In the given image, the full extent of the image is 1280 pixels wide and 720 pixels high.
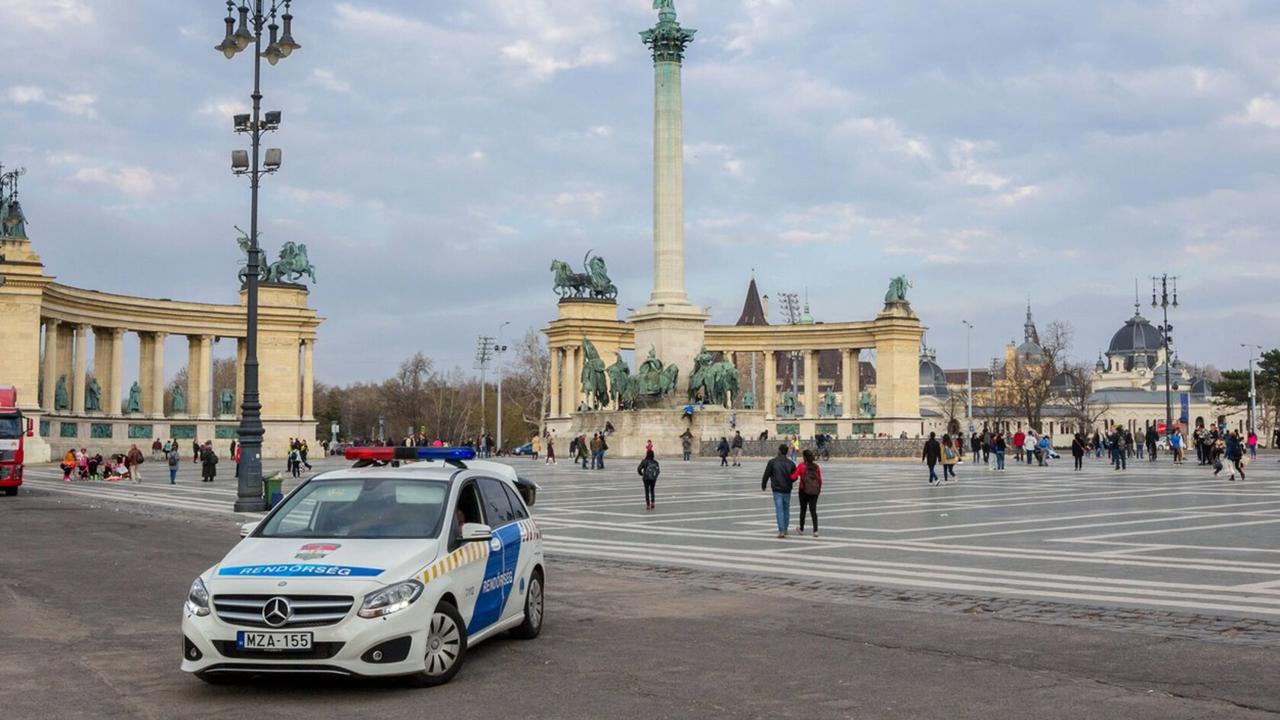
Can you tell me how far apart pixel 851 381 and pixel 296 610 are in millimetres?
91571

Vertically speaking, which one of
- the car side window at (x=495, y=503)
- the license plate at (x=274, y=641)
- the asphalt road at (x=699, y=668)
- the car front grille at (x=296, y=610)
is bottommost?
the asphalt road at (x=699, y=668)

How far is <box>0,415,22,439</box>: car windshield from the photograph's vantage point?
121 ft

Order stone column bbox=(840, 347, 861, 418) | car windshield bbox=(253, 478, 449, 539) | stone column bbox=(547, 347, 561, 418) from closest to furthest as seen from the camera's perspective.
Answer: car windshield bbox=(253, 478, 449, 539) < stone column bbox=(840, 347, 861, 418) < stone column bbox=(547, 347, 561, 418)

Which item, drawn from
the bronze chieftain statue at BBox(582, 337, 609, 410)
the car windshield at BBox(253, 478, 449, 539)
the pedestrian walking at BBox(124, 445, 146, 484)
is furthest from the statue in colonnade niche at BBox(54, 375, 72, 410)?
the car windshield at BBox(253, 478, 449, 539)

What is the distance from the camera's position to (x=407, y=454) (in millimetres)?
11164

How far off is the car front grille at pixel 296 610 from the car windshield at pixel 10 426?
32570mm

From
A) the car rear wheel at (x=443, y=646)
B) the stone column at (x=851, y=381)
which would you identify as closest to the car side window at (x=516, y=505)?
the car rear wheel at (x=443, y=646)

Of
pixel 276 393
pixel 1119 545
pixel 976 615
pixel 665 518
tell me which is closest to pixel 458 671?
pixel 976 615

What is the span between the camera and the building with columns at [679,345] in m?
63.2

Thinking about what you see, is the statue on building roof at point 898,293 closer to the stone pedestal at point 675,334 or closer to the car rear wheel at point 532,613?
the stone pedestal at point 675,334

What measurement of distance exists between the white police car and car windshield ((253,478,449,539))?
11mm

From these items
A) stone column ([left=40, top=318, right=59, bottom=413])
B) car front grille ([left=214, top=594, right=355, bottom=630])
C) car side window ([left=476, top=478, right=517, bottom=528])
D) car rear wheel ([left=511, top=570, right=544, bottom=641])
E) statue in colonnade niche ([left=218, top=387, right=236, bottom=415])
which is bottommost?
car rear wheel ([left=511, top=570, right=544, bottom=641])

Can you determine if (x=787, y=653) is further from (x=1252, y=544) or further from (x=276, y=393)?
(x=276, y=393)

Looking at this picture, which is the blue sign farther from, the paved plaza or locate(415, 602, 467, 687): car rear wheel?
the paved plaza
